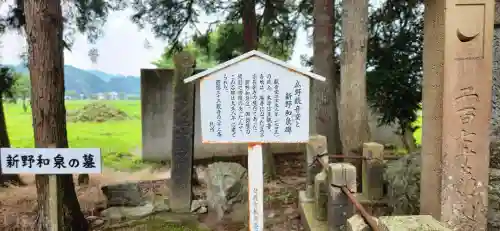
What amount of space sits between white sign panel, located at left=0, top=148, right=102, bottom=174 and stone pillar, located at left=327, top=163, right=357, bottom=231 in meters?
2.05

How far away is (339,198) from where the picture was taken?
3334mm

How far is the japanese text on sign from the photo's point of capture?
2922 mm

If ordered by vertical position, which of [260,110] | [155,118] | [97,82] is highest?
[97,82]

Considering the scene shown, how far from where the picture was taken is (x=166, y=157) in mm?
9453

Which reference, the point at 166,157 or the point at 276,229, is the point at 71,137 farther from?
the point at 276,229

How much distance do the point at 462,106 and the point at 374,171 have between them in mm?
1936

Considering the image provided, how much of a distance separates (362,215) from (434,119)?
1097mm

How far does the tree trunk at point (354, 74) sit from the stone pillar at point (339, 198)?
179 centimetres

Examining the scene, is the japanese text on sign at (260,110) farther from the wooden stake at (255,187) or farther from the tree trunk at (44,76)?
the tree trunk at (44,76)

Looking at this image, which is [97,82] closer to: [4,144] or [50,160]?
[4,144]

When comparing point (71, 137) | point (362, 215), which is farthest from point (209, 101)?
point (71, 137)

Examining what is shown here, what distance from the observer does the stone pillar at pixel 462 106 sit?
2736 mm

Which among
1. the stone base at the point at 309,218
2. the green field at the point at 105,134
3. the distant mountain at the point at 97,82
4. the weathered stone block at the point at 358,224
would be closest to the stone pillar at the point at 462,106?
the weathered stone block at the point at 358,224

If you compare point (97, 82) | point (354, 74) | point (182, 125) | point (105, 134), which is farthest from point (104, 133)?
point (354, 74)
